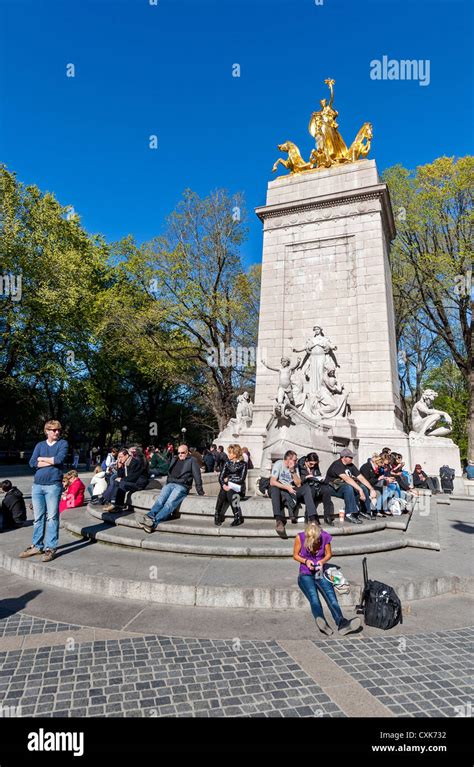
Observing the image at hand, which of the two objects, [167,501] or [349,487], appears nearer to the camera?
[167,501]

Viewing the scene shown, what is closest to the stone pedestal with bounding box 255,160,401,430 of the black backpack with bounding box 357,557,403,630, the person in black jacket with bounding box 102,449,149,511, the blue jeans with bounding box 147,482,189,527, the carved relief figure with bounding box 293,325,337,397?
the carved relief figure with bounding box 293,325,337,397

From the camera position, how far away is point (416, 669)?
357 centimetres

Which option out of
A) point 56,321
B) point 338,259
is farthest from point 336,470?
point 56,321

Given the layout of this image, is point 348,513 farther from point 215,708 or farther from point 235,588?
point 215,708

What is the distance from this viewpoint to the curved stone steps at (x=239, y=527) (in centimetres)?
670

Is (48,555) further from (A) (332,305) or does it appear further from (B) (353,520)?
(A) (332,305)

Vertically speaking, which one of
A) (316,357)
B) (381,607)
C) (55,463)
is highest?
(316,357)

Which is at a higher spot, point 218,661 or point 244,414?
point 244,414

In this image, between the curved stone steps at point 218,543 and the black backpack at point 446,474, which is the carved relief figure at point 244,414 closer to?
the black backpack at point 446,474

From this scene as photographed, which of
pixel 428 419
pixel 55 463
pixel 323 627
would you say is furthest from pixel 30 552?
pixel 428 419

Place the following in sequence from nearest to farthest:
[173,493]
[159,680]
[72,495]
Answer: [159,680] < [173,493] < [72,495]

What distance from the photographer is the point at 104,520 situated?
25.8 ft

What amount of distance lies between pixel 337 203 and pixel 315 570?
1762cm
